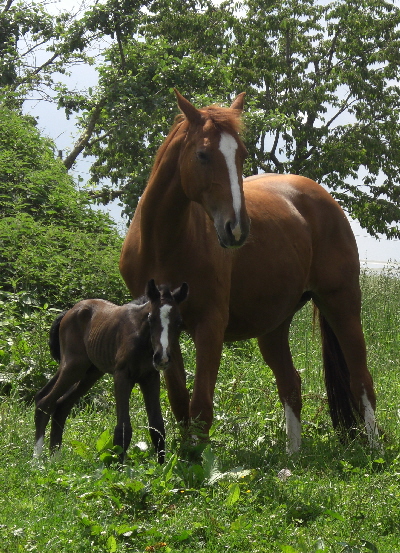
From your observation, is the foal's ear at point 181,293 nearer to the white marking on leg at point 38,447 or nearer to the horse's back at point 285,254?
the horse's back at point 285,254

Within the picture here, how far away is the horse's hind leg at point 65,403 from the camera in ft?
19.1

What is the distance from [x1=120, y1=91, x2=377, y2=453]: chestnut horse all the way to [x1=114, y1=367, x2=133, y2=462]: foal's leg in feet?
1.17

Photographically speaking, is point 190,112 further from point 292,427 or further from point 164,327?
point 292,427

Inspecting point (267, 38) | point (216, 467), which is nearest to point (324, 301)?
point (216, 467)

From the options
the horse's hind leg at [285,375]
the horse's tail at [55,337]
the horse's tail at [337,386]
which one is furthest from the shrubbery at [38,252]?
the horse's tail at [337,386]

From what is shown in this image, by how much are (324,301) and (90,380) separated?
2217 millimetres

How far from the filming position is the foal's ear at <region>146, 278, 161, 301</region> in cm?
496

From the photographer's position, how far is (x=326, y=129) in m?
27.8

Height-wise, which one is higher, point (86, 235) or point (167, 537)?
point (86, 235)

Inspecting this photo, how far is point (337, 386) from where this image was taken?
685 centimetres

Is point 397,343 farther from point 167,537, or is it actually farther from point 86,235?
point 167,537

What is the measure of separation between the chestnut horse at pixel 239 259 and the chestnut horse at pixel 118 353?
0.26 metres

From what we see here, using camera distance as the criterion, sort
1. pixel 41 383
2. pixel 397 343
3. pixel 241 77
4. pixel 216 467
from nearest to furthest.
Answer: pixel 216 467 < pixel 41 383 < pixel 397 343 < pixel 241 77

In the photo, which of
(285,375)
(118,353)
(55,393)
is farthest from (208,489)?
(285,375)
